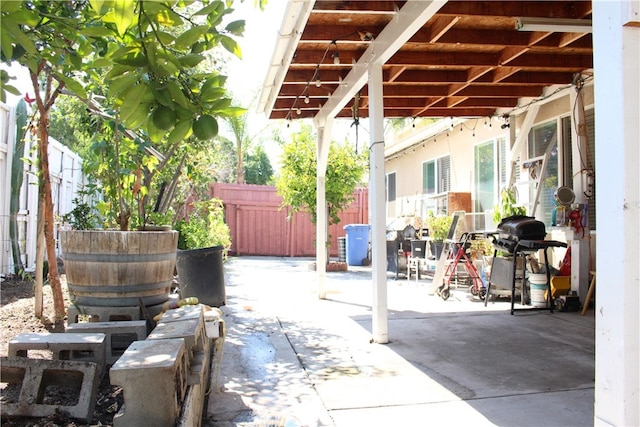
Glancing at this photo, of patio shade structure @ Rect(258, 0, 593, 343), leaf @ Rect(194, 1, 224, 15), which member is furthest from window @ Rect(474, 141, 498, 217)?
leaf @ Rect(194, 1, 224, 15)

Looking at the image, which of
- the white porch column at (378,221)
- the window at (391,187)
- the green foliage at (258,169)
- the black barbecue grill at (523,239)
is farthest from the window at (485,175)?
the green foliage at (258,169)

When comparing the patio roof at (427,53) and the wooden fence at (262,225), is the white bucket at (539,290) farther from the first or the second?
the wooden fence at (262,225)

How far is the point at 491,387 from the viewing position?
11.8 ft

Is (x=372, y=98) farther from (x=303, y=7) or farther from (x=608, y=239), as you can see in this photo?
(x=608, y=239)

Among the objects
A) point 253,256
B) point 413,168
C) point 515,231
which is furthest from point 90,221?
point 253,256

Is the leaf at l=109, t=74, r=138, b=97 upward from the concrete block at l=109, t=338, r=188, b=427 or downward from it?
upward

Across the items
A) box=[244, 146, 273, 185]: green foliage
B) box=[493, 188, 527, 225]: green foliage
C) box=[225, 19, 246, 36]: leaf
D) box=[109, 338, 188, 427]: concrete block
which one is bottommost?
box=[109, 338, 188, 427]: concrete block

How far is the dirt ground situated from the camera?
8.25ft

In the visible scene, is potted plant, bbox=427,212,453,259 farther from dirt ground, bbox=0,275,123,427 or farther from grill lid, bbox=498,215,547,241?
dirt ground, bbox=0,275,123,427

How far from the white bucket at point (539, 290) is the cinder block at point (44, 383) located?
5887 mm

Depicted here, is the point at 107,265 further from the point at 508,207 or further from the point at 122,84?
the point at 508,207

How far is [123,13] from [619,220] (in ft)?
5.42

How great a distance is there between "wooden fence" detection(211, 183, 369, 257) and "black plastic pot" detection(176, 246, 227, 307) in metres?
10.7

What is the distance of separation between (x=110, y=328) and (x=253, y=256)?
1418cm
